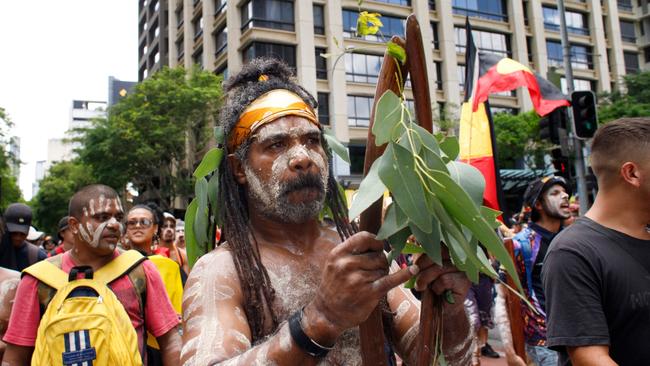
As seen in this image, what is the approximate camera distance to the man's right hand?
1.34m

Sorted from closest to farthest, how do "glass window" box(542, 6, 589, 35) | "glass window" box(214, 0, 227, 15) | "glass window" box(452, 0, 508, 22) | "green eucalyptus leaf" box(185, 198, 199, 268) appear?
"green eucalyptus leaf" box(185, 198, 199, 268) < "glass window" box(214, 0, 227, 15) < "glass window" box(452, 0, 508, 22) < "glass window" box(542, 6, 589, 35)

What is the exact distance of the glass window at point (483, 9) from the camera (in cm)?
3428

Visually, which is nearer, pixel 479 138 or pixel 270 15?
pixel 479 138

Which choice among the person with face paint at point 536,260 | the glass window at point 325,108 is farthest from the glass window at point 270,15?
the person with face paint at point 536,260

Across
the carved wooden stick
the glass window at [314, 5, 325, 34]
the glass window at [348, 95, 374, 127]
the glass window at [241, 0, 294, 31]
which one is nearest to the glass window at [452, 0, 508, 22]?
the glass window at [314, 5, 325, 34]

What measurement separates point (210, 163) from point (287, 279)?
0.59m

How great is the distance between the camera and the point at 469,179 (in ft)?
4.43

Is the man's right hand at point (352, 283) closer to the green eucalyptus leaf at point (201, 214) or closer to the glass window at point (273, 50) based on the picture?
the green eucalyptus leaf at point (201, 214)

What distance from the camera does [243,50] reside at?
30.2 meters

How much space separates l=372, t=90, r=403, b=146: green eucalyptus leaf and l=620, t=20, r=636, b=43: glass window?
47.3 m

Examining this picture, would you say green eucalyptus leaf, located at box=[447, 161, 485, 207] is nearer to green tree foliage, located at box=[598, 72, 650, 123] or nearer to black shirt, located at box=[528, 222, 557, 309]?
black shirt, located at box=[528, 222, 557, 309]

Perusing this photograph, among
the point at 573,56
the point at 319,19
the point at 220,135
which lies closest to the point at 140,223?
the point at 220,135

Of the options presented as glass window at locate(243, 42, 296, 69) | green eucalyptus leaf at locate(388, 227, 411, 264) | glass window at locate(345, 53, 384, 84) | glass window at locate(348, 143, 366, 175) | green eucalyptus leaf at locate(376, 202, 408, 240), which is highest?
glass window at locate(243, 42, 296, 69)

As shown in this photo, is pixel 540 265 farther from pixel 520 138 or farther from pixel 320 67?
pixel 320 67
